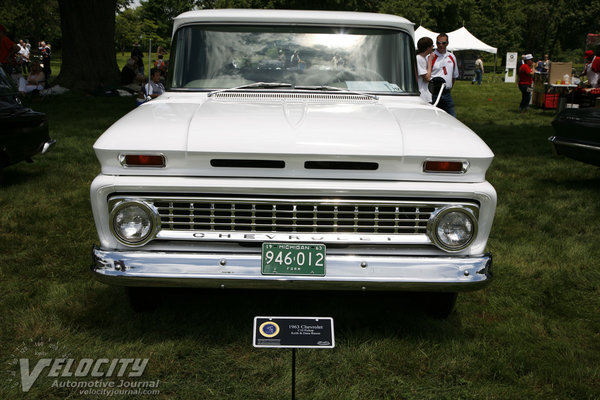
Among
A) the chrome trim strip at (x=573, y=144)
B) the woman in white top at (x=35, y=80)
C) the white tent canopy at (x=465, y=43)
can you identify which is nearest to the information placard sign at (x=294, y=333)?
the chrome trim strip at (x=573, y=144)

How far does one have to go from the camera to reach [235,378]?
320 cm

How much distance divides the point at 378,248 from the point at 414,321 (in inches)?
36.5

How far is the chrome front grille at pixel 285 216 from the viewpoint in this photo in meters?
3.13

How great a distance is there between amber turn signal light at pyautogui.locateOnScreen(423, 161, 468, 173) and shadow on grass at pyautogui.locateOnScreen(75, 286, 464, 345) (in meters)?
1.13

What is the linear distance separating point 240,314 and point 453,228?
151cm

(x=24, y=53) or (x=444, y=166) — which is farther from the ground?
(x=24, y=53)

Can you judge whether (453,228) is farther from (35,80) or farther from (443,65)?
(35,80)

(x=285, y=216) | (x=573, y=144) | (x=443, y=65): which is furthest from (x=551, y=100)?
(x=285, y=216)

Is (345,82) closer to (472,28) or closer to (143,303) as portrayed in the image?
(143,303)

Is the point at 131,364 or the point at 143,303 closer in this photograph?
the point at 131,364

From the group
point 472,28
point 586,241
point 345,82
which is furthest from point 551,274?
point 472,28

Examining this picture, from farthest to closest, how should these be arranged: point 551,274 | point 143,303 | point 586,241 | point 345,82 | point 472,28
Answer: point 472,28, point 586,241, point 551,274, point 345,82, point 143,303

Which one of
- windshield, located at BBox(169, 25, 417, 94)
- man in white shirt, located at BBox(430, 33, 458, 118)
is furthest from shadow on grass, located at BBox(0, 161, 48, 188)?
man in white shirt, located at BBox(430, 33, 458, 118)

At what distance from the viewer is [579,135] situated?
289 inches
